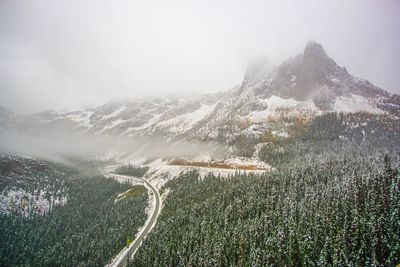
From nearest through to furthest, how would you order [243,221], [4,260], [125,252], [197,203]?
1. [243,221]
2. [125,252]
3. [4,260]
4. [197,203]

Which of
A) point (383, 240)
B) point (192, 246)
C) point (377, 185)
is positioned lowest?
point (192, 246)

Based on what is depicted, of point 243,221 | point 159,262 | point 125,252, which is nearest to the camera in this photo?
point 159,262

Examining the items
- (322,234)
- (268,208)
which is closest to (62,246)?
(268,208)

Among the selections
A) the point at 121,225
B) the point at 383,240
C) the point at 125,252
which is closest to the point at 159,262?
the point at 125,252

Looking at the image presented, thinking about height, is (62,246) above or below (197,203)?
below

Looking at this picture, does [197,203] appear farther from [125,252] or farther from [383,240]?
[383,240]

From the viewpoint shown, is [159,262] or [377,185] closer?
[377,185]

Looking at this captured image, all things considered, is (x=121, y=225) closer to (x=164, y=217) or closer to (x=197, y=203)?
(x=164, y=217)
